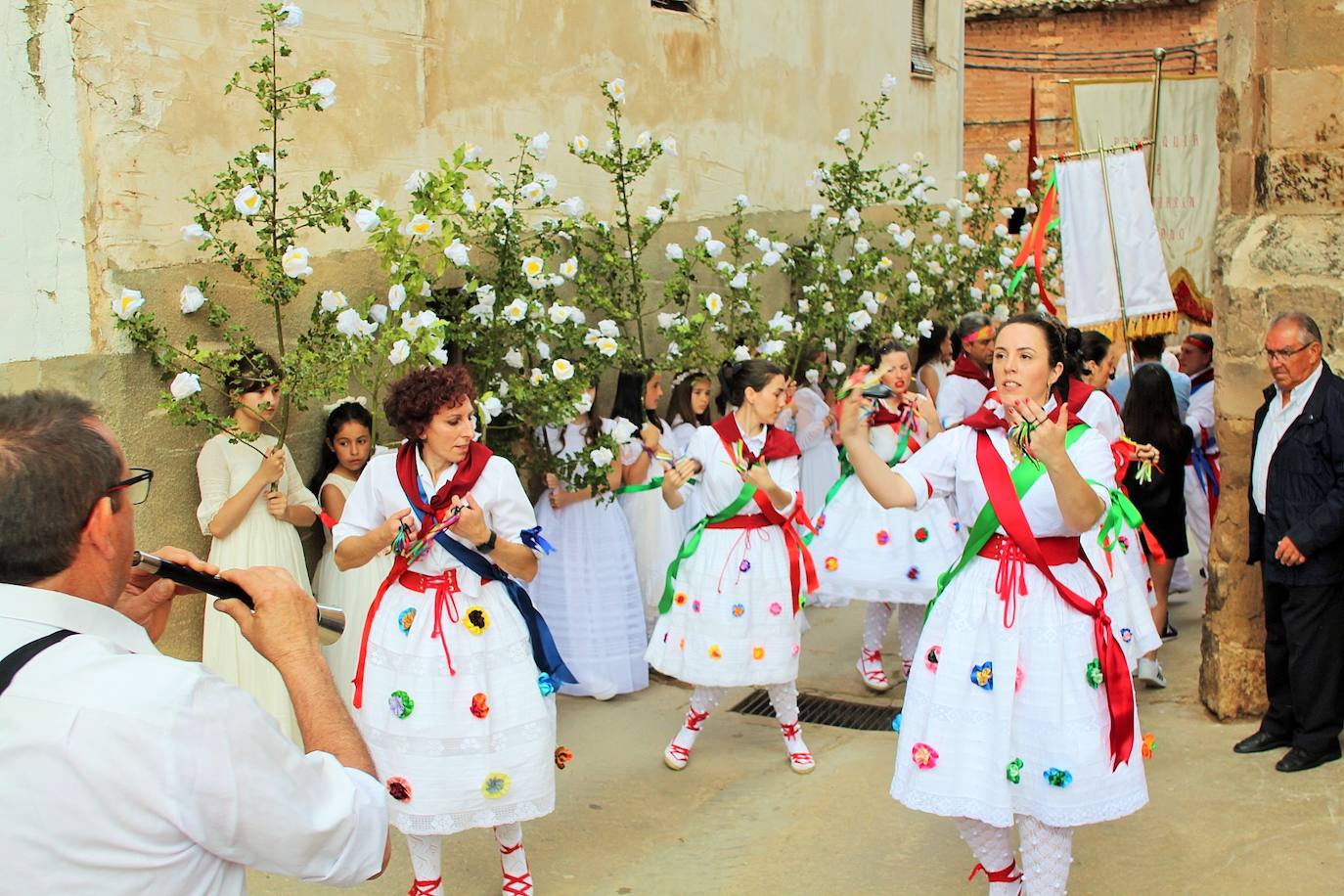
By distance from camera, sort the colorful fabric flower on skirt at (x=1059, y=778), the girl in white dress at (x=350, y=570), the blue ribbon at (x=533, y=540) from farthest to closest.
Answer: the girl in white dress at (x=350, y=570)
the blue ribbon at (x=533, y=540)
the colorful fabric flower on skirt at (x=1059, y=778)

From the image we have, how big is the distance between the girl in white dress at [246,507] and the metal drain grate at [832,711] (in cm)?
245

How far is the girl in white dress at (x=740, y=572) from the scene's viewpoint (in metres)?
5.85

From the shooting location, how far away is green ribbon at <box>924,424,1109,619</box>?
395cm

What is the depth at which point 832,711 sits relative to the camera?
679 centimetres

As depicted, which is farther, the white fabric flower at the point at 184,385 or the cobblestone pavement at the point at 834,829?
the white fabric flower at the point at 184,385

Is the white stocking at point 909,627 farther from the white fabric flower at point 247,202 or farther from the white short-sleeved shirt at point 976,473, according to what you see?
the white fabric flower at point 247,202

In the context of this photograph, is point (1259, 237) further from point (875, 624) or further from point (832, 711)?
point (832, 711)

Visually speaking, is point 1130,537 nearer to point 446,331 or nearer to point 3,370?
point 446,331

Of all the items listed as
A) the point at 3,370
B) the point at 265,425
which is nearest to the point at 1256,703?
the point at 265,425

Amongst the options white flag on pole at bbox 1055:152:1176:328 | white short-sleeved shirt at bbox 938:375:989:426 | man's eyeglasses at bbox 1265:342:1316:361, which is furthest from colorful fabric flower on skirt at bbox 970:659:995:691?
white flag on pole at bbox 1055:152:1176:328

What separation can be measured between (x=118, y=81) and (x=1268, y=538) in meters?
4.93

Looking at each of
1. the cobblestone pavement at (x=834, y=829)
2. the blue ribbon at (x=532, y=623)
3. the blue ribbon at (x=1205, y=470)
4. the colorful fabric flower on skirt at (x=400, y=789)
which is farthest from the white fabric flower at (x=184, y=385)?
the blue ribbon at (x=1205, y=470)

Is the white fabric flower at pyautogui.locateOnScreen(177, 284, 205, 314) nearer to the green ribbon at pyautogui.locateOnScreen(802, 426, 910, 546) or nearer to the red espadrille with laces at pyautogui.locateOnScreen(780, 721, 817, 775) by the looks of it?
the red espadrille with laces at pyautogui.locateOnScreen(780, 721, 817, 775)

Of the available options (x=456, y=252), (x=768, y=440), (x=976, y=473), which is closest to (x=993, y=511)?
(x=976, y=473)
